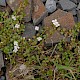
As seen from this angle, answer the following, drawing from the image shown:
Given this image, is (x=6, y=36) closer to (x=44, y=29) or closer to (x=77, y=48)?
(x=44, y=29)

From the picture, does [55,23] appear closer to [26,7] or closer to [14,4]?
[26,7]

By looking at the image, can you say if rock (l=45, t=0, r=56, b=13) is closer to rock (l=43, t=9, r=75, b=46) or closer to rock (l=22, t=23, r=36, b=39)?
rock (l=43, t=9, r=75, b=46)

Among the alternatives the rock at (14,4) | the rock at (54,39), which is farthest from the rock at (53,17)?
the rock at (14,4)

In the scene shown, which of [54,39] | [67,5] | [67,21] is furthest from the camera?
[67,5]

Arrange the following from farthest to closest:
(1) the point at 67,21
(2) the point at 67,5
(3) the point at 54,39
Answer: (2) the point at 67,5 → (1) the point at 67,21 → (3) the point at 54,39

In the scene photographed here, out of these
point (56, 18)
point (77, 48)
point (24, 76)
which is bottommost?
point (24, 76)

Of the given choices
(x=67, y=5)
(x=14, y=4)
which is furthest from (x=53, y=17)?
(x=14, y=4)

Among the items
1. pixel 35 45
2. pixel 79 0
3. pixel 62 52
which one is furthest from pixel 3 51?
pixel 79 0
